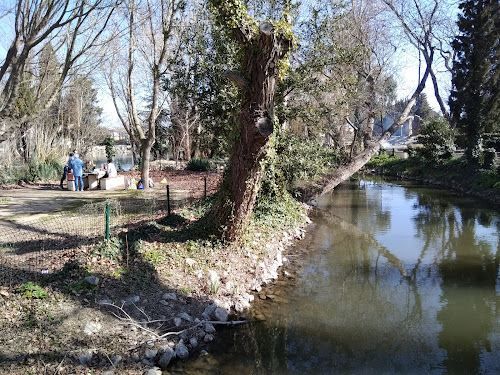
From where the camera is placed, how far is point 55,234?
7.95 meters

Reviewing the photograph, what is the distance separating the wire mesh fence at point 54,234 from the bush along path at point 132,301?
4.8 inches

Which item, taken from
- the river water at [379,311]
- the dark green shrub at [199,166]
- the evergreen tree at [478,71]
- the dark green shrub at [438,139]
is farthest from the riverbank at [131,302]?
the dark green shrub at [438,139]

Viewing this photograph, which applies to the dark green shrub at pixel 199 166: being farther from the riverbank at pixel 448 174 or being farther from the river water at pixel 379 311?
the riverbank at pixel 448 174

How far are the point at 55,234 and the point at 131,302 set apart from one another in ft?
10.2

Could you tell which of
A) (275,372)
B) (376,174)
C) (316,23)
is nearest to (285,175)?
(316,23)

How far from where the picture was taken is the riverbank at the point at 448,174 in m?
18.4

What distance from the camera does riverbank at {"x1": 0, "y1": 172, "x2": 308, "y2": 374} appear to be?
4.68 m

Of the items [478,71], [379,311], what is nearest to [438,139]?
[478,71]

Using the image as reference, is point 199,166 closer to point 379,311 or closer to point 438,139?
point 438,139

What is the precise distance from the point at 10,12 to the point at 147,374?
26.6 ft

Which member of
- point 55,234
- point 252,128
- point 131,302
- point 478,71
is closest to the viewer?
point 131,302

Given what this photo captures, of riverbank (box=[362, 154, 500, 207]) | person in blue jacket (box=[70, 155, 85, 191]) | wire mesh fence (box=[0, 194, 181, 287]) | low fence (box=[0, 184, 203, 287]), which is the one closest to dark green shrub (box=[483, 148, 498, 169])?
riverbank (box=[362, 154, 500, 207])

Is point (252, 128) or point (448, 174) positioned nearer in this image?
point (252, 128)

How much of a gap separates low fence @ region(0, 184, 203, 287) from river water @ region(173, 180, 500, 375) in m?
2.90
